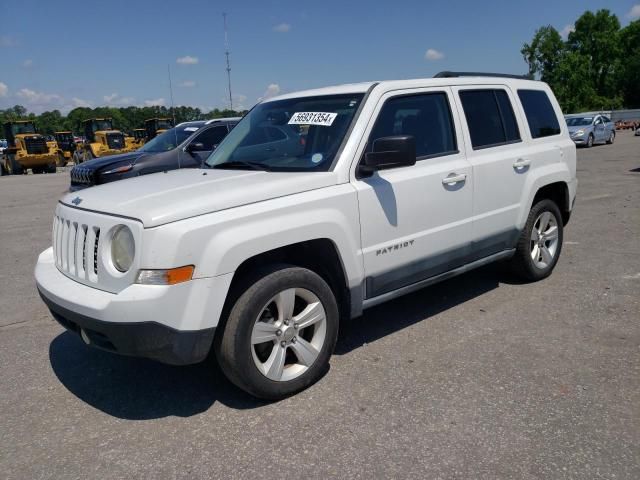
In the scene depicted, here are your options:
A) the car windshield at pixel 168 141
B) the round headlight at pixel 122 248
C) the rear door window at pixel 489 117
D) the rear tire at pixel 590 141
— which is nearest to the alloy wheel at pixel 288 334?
the round headlight at pixel 122 248

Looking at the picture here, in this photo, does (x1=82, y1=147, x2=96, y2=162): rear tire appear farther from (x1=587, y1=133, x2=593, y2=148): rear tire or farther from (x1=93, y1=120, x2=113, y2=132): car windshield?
(x1=587, y1=133, x2=593, y2=148): rear tire

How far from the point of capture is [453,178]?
4.22 m

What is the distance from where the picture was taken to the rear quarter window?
5152mm

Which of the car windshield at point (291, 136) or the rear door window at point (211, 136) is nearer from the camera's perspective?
the car windshield at point (291, 136)

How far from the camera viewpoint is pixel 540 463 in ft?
8.75

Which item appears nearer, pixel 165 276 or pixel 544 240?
pixel 165 276

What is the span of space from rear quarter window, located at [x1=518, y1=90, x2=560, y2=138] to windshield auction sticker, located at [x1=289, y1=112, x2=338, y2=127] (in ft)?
7.12

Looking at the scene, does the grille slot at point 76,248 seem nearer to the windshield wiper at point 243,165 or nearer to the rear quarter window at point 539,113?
the windshield wiper at point 243,165

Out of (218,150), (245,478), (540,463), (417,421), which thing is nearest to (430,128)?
(218,150)

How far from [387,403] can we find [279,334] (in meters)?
0.76

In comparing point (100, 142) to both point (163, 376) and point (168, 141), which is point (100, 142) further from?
point (163, 376)

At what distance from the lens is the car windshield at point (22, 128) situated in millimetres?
32737

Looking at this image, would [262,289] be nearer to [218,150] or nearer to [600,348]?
[218,150]

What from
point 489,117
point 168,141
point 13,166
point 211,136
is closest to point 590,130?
point 211,136
